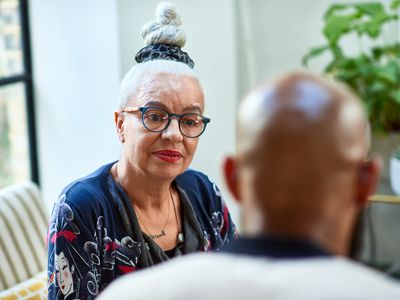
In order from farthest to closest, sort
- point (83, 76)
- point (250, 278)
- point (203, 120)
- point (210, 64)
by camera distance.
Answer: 1. point (210, 64)
2. point (83, 76)
3. point (203, 120)
4. point (250, 278)

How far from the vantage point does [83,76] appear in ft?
13.7

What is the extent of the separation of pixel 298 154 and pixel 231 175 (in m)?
0.18

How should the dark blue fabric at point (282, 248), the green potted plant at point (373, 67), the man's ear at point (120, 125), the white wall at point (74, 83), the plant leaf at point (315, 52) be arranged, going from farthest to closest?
1. the plant leaf at point (315, 52)
2. the green potted plant at point (373, 67)
3. the white wall at point (74, 83)
4. the man's ear at point (120, 125)
5. the dark blue fabric at point (282, 248)

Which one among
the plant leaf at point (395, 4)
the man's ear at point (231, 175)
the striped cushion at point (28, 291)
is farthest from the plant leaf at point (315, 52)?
the man's ear at point (231, 175)

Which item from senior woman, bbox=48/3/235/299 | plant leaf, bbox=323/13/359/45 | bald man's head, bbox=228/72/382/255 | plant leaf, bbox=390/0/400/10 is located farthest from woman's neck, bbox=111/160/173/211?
plant leaf, bbox=390/0/400/10

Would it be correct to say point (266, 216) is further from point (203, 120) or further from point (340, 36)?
point (340, 36)

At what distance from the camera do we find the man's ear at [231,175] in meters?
1.14

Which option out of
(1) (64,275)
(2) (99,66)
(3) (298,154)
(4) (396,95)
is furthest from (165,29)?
(4) (396,95)

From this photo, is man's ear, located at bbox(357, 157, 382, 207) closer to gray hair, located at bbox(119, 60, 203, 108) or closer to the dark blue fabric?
the dark blue fabric

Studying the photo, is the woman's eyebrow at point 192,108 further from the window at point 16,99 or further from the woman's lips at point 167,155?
the window at point 16,99

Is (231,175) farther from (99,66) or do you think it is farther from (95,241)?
(99,66)

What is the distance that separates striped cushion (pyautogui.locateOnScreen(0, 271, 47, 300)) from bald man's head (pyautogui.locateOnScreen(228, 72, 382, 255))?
1963mm

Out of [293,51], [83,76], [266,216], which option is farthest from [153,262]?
[293,51]

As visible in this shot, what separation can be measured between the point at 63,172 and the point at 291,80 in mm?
3402
